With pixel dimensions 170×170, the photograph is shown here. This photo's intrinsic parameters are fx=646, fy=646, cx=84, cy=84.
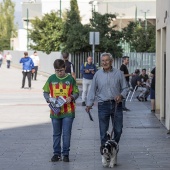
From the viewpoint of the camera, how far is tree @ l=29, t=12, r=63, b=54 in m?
43.1

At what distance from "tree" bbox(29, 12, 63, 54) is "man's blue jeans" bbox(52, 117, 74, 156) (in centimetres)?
3099

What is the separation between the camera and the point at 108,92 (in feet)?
33.6

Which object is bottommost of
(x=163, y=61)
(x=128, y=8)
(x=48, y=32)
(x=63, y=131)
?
(x=63, y=131)

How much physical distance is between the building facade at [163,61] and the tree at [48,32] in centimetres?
2315

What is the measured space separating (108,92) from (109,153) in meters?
1.00

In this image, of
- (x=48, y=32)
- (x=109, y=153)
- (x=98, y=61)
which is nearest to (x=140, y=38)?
(x=98, y=61)

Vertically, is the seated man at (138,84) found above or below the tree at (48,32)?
below

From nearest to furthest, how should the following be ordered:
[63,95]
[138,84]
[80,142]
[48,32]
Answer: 1. [63,95]
2. [80,142]
3. [138,84]
4. [48,32]

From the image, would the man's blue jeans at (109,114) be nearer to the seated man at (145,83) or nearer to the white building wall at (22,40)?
the seated man at (145,83)

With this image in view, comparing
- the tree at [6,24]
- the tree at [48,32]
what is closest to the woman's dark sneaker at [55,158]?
the tree at [48,32]

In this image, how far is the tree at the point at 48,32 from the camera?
43.1 metres

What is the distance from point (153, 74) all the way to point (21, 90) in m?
→ 12.2

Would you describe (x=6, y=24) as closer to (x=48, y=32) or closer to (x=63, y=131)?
(x=48, y=32)

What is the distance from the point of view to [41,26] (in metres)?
46.6
